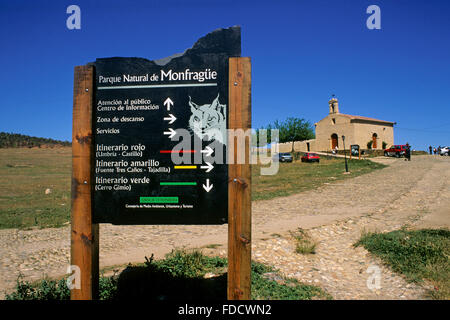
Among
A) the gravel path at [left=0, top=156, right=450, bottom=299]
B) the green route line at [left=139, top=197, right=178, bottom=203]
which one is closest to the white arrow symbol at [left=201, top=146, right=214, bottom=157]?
the green route line at [left=139, top=197, right=178, bottom=203]

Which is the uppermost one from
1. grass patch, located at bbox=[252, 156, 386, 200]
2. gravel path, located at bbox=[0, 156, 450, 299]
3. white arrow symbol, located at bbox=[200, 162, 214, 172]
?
white arrow symbol, located at bbox=[200, 162, 214, 172]

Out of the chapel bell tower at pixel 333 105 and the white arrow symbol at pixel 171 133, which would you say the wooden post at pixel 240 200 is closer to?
the white arrow symbol at pixel 171 133

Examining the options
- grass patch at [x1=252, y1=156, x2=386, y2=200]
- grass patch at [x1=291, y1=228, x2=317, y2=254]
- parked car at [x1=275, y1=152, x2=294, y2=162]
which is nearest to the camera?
grass patch at [x1=291, y1=228, x2=317, y2=254]

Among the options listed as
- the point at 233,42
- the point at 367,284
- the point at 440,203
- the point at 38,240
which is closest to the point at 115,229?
the point at 38,240

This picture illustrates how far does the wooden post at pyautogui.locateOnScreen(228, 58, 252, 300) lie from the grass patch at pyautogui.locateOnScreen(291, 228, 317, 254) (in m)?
3.70

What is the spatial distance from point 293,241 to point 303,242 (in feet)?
1.01

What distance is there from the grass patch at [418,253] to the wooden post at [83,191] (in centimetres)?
439

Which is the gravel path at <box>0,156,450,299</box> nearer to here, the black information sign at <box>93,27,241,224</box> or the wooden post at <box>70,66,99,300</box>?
the wooden post at <box>70,66,99,300</box>

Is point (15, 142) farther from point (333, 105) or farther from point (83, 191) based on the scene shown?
point (83, 191)

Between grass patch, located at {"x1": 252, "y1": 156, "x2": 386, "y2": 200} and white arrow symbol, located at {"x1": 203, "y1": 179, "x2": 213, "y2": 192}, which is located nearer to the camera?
white arrow symbol, located at {"x1": 203, "y1": 179, "x2": 213, "y2": 192}

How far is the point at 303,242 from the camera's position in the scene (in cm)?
678

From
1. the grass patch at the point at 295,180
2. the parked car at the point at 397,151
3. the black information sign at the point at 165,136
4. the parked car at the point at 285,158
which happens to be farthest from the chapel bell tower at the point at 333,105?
the black information sign at the point at 165,136

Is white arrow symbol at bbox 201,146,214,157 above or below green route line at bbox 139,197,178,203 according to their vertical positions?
above

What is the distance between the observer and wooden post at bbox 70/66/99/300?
305 centimetres
